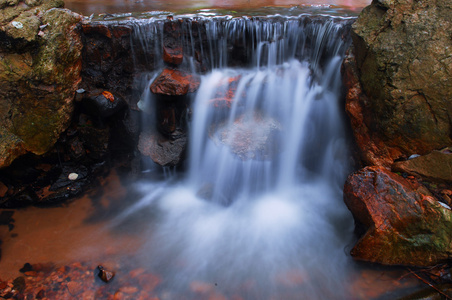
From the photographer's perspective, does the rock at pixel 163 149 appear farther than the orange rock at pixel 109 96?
Yes

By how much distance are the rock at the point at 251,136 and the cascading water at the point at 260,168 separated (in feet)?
0.07

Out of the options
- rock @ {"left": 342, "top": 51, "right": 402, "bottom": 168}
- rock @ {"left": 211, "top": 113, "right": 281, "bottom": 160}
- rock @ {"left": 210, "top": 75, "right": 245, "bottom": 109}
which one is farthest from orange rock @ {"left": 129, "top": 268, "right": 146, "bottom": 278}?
rock @ {"left": 342, "top": 51, "right": 402, "bottom": 168}

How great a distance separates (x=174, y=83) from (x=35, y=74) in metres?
2.42

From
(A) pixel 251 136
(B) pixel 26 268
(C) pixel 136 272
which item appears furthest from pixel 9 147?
(A) pixel 251 136

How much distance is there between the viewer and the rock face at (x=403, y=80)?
375 centimetres

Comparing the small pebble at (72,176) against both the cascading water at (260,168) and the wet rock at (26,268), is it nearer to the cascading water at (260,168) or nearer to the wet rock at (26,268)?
the cascading water at (260,168)

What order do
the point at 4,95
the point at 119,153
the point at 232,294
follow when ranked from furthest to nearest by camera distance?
the point at 119,153 < the point at 4,95 < the point at 232,294

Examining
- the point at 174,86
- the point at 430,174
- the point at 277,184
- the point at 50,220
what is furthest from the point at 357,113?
the point at 50,220

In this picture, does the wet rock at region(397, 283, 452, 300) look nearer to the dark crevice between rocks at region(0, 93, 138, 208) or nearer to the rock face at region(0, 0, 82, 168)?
the dark crevice between rocks at region(0, 93, 138, 208)

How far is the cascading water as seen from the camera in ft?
13.4

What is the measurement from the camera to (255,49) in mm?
5961

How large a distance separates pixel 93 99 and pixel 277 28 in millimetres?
4231

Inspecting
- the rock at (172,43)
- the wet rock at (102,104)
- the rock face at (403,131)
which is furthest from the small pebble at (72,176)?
the rock face at (403,131)

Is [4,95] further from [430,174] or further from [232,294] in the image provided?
[430,174]
